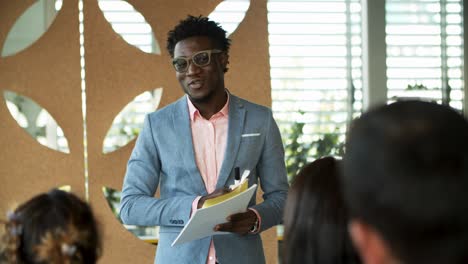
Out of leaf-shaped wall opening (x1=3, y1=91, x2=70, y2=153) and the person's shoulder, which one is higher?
the person's shoulder

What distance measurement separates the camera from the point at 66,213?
1.73 metres

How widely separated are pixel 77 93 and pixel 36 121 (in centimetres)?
34

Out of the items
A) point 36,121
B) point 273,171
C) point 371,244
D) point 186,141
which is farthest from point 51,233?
point 36,121

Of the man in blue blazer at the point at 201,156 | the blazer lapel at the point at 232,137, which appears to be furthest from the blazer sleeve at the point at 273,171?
the blazer lapel at the point at 232,137

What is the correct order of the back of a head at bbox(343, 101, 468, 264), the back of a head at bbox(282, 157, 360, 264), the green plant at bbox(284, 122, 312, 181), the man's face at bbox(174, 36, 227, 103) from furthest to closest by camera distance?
the green plant at bbox(284, 122, 312, 181) < the man's face at bbox(174, 36, 227, 103) < the back of a head at bbox(282, 157, 360, 264) < the back of a head at bbox(343, 101, 468, 264)

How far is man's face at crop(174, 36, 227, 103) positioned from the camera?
9.46ft

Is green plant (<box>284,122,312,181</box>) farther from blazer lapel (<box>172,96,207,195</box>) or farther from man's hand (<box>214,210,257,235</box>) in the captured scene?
man's hand (<box>214,210,257,235</box>)

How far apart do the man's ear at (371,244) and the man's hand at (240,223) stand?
1.58 m

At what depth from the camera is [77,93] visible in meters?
4.32

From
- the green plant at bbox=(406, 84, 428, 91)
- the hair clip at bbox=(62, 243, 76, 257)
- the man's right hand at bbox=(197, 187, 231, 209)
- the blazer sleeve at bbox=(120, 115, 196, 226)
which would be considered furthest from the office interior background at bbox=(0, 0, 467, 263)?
the hair clip at bbox=(62, 243, 76, 257)

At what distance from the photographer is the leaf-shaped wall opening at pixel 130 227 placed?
4508 millimetres

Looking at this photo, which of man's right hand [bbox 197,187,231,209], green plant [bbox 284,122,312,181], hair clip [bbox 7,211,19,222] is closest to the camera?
hair clip [bbox 7,211,19,222]

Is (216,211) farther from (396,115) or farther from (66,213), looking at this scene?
(396,115)

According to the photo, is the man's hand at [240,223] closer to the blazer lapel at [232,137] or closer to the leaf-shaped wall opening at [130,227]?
the blazer lapel at [232,137]
